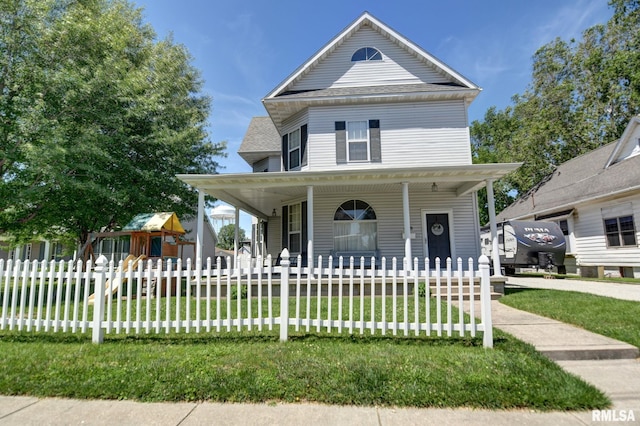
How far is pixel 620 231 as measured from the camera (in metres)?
12.3

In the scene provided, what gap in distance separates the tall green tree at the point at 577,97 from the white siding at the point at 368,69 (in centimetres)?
1487

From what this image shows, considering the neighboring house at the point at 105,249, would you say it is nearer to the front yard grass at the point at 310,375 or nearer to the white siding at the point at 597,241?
the front yard grass at the point at 310,375

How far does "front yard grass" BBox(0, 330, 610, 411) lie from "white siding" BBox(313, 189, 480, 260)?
6.78 metres

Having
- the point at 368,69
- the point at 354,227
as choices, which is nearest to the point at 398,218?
the point at 354,227

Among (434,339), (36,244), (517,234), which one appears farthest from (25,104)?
(36,244)

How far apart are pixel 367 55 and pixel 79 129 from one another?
10659 mm

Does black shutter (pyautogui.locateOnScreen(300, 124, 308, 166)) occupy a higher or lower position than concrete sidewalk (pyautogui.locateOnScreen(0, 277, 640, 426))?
higher

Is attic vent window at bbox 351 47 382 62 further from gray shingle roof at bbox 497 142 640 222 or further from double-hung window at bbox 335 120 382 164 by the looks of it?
gray shingle roof at bbox 497 142 640 222

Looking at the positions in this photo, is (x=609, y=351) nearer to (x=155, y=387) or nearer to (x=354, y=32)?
(x=155, y=387)

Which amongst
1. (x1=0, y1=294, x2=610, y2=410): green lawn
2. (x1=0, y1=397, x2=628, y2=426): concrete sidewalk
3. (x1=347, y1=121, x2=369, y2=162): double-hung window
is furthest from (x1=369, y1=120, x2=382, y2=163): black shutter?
(x1=0, y1=397, x2=628, y2=426): concrete sidewalk

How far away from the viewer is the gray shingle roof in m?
12.4

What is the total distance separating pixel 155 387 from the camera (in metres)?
3.01

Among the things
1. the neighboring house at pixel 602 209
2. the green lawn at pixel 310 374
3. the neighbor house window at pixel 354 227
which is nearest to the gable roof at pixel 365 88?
the neighbor house window at pixel 354 227

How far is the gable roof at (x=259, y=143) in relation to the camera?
15.0 metres
